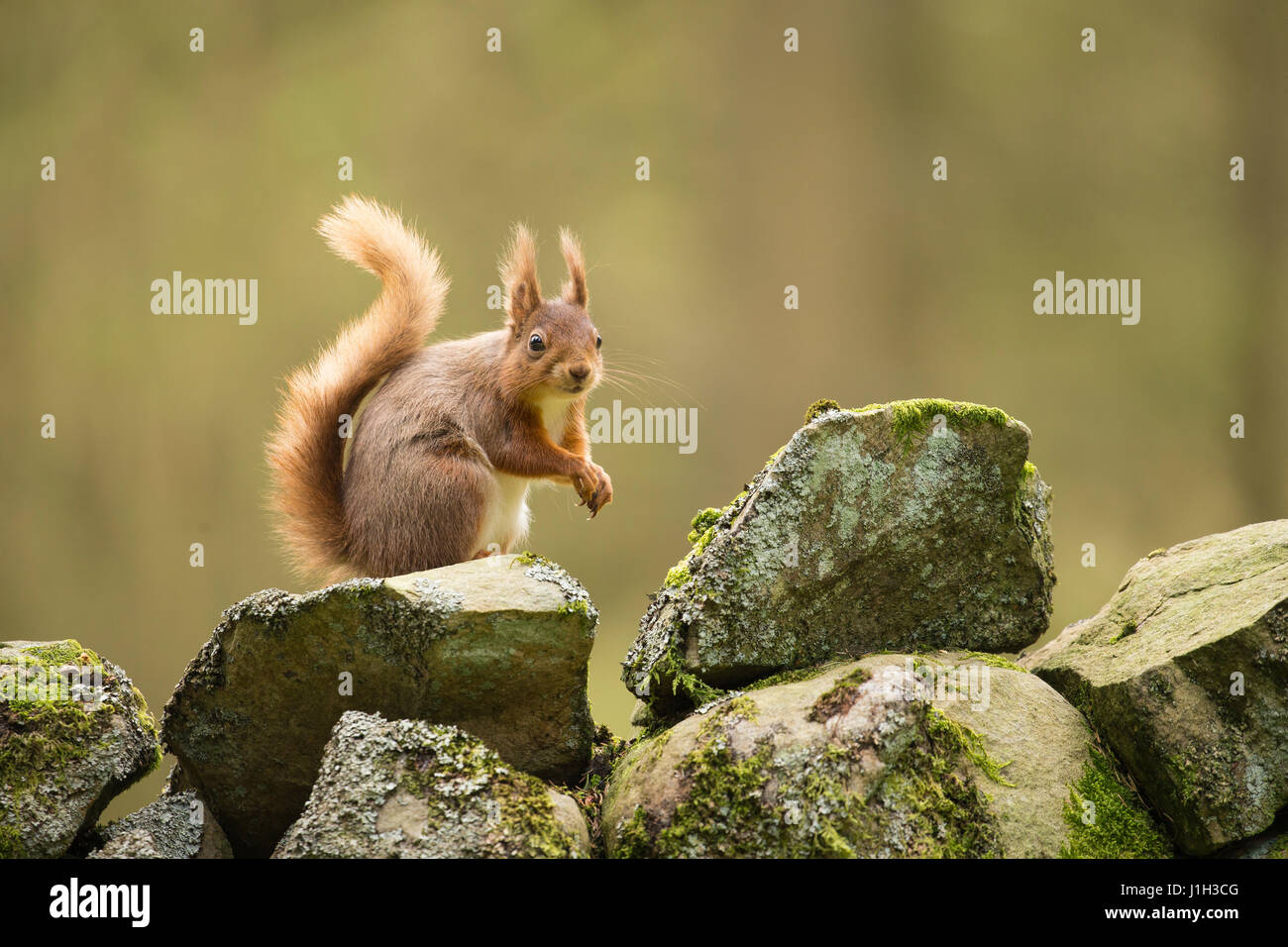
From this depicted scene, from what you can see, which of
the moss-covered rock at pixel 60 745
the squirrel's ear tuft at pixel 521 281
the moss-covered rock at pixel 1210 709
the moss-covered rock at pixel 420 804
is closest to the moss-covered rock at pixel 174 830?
the moss-covered rock at pixel 60 745

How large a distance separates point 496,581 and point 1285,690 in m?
1.21

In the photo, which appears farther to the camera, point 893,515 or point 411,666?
point 893,515

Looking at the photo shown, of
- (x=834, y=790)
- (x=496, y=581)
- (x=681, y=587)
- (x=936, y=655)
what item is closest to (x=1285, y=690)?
(x=936, y=655)

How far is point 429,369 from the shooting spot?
2.21 metres

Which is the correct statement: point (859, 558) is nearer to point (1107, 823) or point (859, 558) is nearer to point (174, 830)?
point (1107, 823)

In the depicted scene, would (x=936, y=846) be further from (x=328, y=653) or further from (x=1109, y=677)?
(x=328, y=653)

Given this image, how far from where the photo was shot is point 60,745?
1619 mm

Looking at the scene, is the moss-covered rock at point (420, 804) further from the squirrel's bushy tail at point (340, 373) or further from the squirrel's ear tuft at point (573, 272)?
the squirrel's ear tuft at point (573, 272)

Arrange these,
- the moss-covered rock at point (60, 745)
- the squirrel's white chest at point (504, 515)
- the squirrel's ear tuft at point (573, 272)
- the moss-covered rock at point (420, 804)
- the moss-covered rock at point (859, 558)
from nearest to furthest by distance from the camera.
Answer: the moss-covered rock at point (420, 804) → the moss-covered rock at point (60, 745) → the moss-covered rock at point (859, 558) → the squirrel's white chest at point (504, 515) → the squirrel's ear tuft at point (573, 272)

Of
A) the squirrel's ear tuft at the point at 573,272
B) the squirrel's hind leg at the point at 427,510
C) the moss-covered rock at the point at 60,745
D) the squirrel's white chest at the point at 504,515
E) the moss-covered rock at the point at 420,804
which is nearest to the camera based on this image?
the moss-covered rock at the point at 420,804

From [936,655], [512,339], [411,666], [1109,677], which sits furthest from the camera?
[512,339]

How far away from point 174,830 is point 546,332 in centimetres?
111

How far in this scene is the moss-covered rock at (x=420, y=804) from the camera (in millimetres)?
1413
